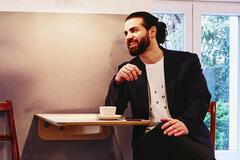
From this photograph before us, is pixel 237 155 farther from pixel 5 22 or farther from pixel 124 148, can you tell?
pixel 5 22

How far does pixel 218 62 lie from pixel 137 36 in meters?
1.02

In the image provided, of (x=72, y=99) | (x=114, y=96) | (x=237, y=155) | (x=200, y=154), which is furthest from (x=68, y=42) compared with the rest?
(x=237, y=155)

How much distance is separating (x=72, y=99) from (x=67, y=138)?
0.22 metres

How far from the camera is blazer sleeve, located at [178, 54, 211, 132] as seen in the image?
197 centimetres

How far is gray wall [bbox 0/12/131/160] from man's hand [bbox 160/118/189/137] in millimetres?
674

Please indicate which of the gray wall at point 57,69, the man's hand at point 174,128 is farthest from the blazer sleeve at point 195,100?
the gray wall at point 57,69

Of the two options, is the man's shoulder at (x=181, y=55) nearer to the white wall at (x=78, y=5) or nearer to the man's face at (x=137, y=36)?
the man's face at (x=137, y=36)

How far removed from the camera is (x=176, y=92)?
84.0 inches

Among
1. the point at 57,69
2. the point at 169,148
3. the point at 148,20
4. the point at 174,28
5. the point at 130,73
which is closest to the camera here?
the point at 169,148

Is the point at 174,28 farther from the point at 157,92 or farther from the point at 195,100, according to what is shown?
the point at 195,100

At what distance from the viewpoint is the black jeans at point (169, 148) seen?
159cm

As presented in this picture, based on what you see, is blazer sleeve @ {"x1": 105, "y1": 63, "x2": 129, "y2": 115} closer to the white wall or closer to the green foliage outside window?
the white wall

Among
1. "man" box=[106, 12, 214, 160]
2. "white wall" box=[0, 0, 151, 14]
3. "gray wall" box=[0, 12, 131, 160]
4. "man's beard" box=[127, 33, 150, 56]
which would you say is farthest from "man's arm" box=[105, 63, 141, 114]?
"white wall" box=[0, 0, 151, 14]

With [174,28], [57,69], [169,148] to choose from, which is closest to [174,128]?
[169,148]
